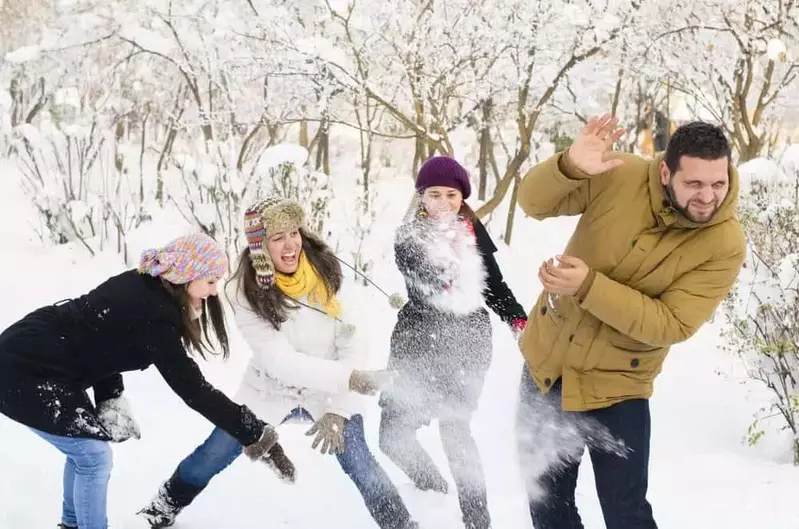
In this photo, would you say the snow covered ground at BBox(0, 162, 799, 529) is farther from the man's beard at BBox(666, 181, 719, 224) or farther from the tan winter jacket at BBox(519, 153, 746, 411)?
the man's beard at BBox(666, 181, 719, 224)

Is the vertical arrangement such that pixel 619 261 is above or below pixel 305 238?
above

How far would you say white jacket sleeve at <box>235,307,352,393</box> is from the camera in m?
3.14

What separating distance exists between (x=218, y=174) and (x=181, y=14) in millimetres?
3406

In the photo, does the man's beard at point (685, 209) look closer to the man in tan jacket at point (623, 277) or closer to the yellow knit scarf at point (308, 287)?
the man in tan jacket at point (623, 277)

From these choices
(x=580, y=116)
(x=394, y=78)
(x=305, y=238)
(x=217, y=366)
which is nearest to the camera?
(x=305, y=238)

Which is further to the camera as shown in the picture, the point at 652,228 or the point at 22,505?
the point at 22,505

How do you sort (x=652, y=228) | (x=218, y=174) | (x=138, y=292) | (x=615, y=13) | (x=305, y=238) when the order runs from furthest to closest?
1. (x=615, y=13)
2. (x=218, y=174)
3. (x=305, y=238)
4. (x=138, y=292)
5. (x=652, y=228)

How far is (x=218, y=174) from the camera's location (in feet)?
25.7

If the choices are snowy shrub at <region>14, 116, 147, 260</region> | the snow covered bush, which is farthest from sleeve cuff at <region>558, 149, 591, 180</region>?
snowy shrub at <region>14, 116, 147, 260</region>

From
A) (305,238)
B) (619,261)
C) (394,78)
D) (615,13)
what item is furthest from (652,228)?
(394,78)

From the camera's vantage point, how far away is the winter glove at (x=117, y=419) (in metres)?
3.07

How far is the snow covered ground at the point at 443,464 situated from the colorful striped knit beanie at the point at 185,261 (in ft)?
2.88

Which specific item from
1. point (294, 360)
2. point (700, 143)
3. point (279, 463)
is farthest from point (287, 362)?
point (700, 143)

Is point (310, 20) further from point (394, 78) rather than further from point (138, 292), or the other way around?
point (138, 292)
